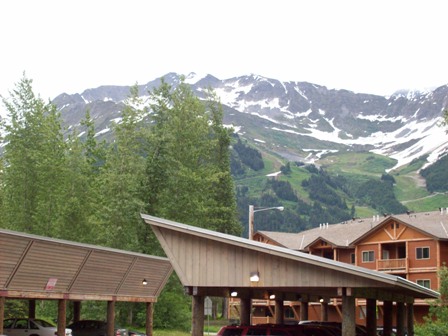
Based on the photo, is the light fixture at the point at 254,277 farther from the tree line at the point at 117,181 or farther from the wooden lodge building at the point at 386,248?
the wooden lodge building at the point at 386,248

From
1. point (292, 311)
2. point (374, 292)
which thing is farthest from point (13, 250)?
point (292, 311)

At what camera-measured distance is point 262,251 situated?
20078mm

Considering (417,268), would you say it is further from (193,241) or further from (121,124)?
(193,241)

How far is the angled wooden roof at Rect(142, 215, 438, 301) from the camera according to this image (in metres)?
19.6

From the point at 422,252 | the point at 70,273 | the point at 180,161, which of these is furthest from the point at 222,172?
the point at 70,273

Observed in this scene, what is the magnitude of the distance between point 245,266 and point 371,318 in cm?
839

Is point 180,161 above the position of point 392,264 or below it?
above

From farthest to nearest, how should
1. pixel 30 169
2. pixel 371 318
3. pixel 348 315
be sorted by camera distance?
pixel 30 169 → pixel 371 318 → pixel 348 315

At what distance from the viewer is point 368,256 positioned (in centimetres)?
6950

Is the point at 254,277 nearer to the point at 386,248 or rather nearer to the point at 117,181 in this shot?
the point at 117,181

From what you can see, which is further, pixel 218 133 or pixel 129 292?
pixel 218 133

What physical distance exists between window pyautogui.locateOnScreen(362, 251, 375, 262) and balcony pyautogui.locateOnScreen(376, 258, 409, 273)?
54.8 inches

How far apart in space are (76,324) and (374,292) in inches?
803

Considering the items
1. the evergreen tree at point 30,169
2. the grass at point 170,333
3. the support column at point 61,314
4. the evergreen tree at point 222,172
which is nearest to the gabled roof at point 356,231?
the evergreen tree at point 222,172
